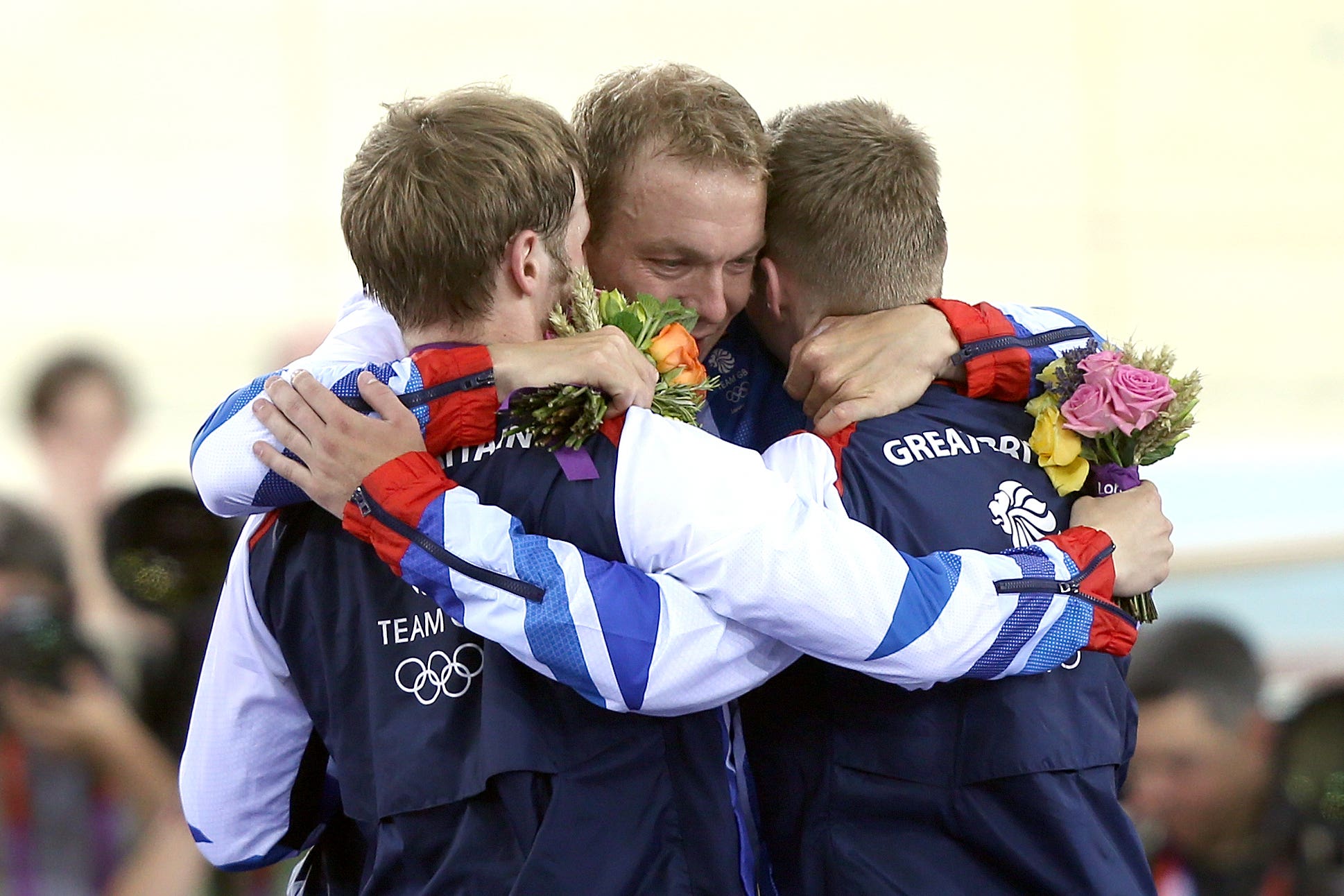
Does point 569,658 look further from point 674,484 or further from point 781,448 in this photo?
point 781,448

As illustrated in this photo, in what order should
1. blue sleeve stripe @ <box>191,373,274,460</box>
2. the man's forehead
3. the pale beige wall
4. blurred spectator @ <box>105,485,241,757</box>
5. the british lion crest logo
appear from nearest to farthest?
blue sleeve stripe @ <box>191,373,274,460</box> < the british lion crest logo < the man's forehead < blurred spectator @ <box>105,485,241,757</box> < the pale beige wall

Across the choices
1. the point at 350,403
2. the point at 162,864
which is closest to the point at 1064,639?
the point at 350,403

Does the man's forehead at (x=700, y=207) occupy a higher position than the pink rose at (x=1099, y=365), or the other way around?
the man's forehead at (x=700, y=207)

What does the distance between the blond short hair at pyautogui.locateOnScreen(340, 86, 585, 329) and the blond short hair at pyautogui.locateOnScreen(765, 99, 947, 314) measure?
0.47 m

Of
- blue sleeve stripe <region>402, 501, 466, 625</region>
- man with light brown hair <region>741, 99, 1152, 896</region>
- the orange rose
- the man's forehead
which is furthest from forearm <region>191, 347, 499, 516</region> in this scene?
the man's forehead

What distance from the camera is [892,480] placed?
1761 mm

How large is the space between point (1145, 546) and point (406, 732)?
0.95 m

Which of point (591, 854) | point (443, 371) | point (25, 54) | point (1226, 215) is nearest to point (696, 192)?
point (443, 371)

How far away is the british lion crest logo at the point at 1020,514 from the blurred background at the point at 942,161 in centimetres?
367

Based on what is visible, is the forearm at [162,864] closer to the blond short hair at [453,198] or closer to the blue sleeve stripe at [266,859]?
the blue sleeve stripe at [266,859]

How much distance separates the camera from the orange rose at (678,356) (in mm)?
1659

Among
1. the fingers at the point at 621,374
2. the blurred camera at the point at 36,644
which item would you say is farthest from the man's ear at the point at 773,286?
the blurred camera at the point at 36,644

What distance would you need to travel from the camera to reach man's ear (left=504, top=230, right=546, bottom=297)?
1.62 metres

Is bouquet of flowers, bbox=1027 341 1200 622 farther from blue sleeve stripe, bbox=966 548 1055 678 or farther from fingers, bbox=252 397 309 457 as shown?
fingers, bbox=252 397 309 457
